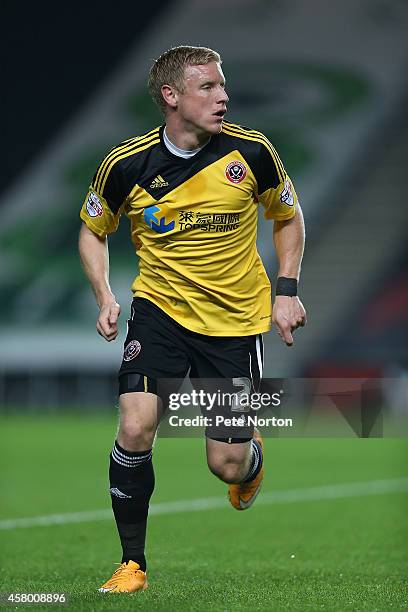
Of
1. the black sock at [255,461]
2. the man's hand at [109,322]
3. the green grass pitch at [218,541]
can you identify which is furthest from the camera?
the black sock at [255,461]

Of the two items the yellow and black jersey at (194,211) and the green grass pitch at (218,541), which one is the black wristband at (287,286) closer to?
the yellow and black jersey at (194,211)

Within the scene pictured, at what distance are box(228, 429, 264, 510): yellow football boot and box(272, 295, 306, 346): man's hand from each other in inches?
32.5

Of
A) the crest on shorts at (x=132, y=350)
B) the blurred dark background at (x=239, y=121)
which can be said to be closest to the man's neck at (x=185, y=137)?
the crest on shorts at (x=132, y=350)

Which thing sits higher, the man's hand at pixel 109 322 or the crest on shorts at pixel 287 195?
the crest on shorts at pixel 287 195

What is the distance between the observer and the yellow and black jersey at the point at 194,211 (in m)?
5.32

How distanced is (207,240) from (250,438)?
0.98 metres

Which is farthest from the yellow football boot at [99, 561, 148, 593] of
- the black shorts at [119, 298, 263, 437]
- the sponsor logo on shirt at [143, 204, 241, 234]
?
the sponsor logo on shirt at [143, 204, 241, 234]

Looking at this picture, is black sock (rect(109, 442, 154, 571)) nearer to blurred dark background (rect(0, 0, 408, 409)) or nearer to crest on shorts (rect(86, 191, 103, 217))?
crest on shorts (rect(86, 191, 103, 217))

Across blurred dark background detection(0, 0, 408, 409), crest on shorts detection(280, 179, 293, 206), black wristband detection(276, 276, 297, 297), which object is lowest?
black wristband detection(276, 276, 297, 297)

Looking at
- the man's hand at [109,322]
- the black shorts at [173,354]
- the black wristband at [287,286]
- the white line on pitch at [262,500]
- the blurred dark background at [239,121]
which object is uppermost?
the blurred dark background at [239,121]

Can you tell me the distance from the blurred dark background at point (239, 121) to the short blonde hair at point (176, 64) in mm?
16801

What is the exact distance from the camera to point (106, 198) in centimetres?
541

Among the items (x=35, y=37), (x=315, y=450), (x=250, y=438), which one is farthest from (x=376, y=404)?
(x=35, y=37)

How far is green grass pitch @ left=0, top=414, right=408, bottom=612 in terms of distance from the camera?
4.85m
